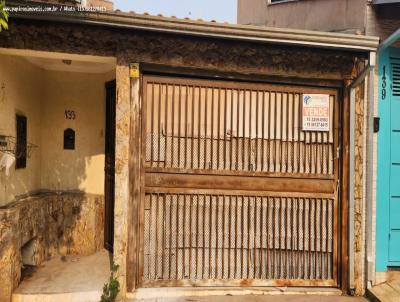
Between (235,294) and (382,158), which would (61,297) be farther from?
(382,158)

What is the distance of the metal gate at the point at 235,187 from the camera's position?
→ 4.36 m

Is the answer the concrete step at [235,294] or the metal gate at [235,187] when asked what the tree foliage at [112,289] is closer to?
the concrete step at [235,294]

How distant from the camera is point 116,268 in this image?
409 cm

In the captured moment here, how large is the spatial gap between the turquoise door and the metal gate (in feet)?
2.20

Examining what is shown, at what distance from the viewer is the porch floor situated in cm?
404

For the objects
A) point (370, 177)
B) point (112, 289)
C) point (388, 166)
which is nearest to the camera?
point (112, 289)

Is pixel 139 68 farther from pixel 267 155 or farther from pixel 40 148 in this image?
pixel 40 148

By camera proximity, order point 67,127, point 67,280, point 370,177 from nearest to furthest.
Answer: point 67,280
point 370,177
point 67,127

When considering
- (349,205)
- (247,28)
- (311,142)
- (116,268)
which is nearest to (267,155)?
(311,142)

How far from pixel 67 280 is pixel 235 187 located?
268 cm

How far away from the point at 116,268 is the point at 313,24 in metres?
5.35

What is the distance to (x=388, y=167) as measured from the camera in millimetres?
4672

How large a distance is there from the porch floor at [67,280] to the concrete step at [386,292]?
3.68 metres

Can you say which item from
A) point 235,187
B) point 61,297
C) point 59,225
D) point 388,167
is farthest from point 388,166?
point 59,225
